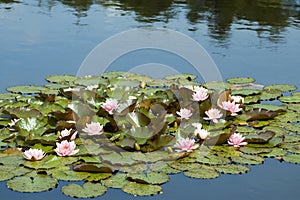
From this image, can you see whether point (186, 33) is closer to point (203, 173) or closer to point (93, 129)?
point (93, 129)

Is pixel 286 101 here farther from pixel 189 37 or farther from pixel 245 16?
pixel 245 16

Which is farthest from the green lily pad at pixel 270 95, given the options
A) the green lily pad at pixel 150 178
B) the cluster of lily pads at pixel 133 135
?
the green lily pad at pixel 150 178

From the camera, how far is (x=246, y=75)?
522 cm

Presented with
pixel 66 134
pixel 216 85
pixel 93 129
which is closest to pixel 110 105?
pixel 93 129

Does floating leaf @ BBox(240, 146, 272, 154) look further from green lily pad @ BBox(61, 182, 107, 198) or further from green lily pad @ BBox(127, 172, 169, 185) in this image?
green lily pad @ BBox(61, 182, 107, 198)

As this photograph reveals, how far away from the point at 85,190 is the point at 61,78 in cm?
199

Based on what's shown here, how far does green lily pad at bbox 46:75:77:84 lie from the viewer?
4766 mm

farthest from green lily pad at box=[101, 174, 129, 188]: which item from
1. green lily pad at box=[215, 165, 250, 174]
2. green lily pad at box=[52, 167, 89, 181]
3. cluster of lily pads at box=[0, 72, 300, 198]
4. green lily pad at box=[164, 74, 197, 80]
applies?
green lily pad at box=[164, 74, 197, 80]

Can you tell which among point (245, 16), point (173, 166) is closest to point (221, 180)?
point (173, 166)

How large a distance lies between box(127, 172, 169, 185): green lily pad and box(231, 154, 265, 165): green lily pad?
1.56 feet

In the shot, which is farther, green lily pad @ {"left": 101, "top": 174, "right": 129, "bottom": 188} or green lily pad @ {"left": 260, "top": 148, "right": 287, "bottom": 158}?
green lily pad @ {"left": 260, "top": 148, "right": 287, "bottom": 158}

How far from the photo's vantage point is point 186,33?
6.86 meters

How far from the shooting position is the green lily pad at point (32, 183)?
2974 millimetres

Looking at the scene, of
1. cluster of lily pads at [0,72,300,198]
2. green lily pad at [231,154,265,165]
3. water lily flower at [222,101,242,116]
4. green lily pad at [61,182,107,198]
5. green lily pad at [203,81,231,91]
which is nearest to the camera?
green lily pad at [61,182,107,198]
